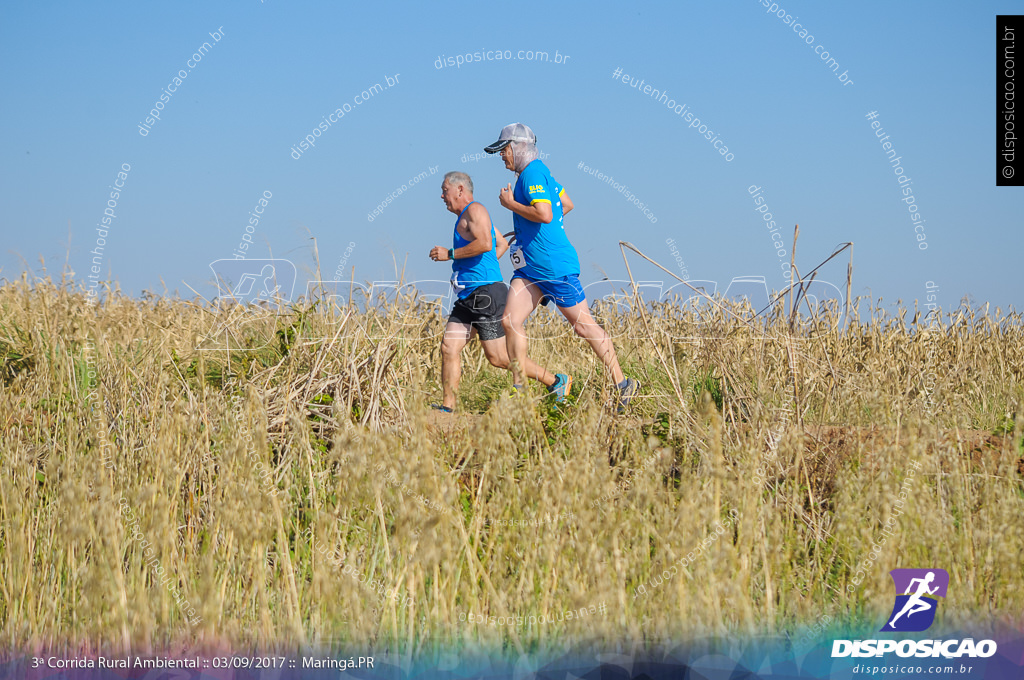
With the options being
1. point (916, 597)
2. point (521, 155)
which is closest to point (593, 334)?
point (521, 155)

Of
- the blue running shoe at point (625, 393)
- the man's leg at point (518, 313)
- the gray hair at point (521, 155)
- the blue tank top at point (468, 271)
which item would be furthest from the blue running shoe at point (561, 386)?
the gray hair at point (521, 155)

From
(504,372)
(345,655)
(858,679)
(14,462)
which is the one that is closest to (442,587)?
(345,655)

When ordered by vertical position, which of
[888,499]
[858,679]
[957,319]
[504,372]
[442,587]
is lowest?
[858,679]

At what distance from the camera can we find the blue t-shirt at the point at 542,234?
4.95 m

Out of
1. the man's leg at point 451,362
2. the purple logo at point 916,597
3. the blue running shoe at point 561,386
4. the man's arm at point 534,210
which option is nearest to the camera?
the purple logo at point 916,597

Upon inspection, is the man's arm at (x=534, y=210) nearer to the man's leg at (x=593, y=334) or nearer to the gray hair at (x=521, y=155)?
the gray hair at (x=521, y=155)

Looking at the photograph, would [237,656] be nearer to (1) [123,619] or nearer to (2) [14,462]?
(1) [123,619]

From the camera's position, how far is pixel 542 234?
5.06 metres

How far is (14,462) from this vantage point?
335 centimetres

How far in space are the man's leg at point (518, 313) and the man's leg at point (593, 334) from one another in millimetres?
206

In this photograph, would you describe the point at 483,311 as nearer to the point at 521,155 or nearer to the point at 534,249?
the point at 534,249

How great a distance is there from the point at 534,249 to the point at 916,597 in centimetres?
308

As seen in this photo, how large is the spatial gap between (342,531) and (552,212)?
8.32ft

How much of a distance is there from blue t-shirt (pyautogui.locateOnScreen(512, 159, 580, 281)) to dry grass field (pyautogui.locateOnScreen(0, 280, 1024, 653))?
731mm
